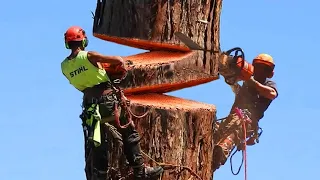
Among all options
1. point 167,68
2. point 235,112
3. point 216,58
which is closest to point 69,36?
point 167,68

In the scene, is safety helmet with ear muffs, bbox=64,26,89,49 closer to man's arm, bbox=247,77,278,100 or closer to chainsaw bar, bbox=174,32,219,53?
chainsaw bar, bbox=174,32,219,53

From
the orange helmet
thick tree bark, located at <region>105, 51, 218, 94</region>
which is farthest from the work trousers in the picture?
the orange helmet

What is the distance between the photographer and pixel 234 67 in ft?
32.6

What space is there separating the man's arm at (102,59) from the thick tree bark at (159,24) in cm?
58

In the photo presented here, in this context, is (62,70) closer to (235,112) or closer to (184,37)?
(184,37)

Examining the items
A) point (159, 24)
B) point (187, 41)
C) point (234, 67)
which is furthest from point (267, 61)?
point (159, 24)

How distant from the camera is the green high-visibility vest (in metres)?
8.40

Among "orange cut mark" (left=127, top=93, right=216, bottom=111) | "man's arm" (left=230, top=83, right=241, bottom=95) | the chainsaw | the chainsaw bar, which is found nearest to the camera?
"orange cut mark" (left=127, top=93, right=216, bottom=111)

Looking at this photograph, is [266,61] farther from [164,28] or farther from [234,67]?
[164,28]

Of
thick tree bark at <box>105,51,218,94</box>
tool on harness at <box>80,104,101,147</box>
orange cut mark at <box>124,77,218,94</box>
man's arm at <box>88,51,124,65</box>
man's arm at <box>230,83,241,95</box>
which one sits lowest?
man's arm at <box>230,83,241,95</box>

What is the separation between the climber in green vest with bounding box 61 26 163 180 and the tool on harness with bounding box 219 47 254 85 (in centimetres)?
162

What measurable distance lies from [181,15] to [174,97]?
89 centimetres

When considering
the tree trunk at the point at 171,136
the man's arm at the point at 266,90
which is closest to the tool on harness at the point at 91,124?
the tree trunk at the point at 171,136

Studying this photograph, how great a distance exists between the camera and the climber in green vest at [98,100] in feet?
27.7
